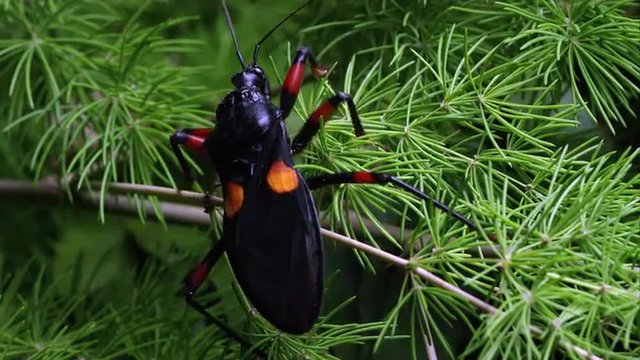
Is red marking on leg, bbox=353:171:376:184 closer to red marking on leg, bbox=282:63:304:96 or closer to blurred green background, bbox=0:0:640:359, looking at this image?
blurred green background, bbox=0:0:640:359

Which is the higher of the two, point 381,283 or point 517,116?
point 517,116

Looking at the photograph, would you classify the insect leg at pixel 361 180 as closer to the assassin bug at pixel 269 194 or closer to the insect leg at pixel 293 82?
the assassin bug at pixel 269 194

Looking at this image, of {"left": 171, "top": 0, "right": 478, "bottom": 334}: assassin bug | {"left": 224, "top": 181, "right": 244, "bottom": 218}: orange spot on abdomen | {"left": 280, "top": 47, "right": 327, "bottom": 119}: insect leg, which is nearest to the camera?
{"left": 171, "top": 0, "right": 478, "bottom": 334}: assassin bug

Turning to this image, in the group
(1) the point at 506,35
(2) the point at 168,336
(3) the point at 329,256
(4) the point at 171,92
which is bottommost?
(2) the point at 168,336

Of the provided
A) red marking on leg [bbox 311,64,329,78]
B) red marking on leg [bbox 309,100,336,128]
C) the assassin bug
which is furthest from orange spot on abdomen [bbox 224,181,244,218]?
red marking on leg [bbox 311,64,329,78]

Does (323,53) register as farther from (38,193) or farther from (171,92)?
(38,193)

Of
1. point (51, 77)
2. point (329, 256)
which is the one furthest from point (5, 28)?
point (329, 256)

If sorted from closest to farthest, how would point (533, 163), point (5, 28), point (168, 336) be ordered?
point (533, 163)
point (168, 336)
point (5, 28)
